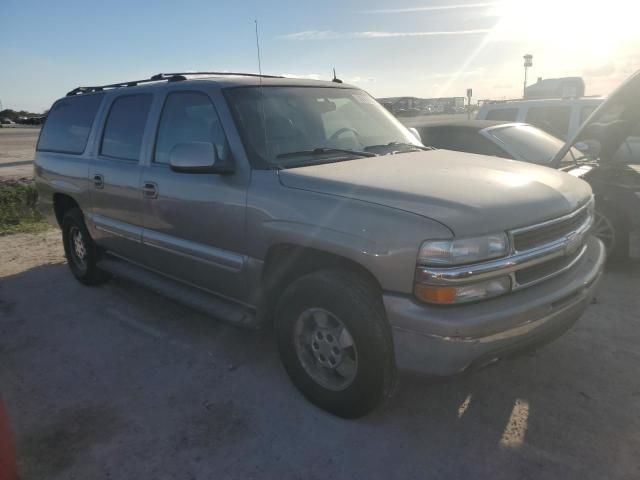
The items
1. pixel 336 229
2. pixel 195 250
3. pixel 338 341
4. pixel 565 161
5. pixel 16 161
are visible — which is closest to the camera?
pixel 336 229

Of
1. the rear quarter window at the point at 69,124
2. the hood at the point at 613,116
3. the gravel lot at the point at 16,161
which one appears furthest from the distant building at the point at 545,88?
the rear quarter window at the point at 69,124

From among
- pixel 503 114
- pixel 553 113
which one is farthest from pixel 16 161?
pixel 553 113

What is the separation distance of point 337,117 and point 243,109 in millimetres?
824

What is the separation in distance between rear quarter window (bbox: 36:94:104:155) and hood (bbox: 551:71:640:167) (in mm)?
4759

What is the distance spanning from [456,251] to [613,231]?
3.79 m

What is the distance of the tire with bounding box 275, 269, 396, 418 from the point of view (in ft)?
8.71

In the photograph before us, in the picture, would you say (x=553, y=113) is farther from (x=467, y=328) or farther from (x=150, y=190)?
(x=467, y=328)

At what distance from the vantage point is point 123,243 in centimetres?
453

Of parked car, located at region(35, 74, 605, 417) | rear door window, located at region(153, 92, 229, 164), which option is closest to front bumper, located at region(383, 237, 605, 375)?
parked car, located at region(35, 74, 605, 417)

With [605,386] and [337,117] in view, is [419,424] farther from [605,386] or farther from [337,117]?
[337,117]

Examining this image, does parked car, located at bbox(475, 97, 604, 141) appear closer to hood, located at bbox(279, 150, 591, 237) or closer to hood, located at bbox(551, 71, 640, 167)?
hood, located at bbox(551, 71, 640, 167)

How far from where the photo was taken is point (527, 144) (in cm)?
634

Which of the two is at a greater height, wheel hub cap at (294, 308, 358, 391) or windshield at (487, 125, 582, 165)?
windshield at (487, 125, 582, 165)

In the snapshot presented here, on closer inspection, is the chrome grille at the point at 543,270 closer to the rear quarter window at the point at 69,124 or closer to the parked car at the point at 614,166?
the parked car at the point at 614,166
